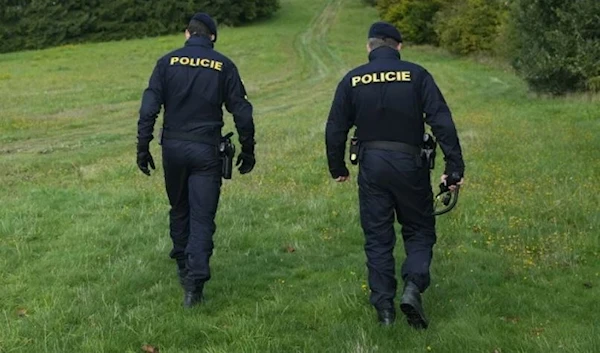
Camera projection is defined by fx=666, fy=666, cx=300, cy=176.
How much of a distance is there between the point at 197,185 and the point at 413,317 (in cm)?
213

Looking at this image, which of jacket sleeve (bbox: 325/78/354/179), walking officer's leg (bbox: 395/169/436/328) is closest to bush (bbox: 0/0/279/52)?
jacket sleeve (bbox: 325/78/354/179)

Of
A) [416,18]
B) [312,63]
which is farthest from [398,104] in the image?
[416,18]

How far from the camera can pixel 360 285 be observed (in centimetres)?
593

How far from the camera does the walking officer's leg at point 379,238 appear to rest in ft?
16.9

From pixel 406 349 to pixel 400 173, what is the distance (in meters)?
1.30

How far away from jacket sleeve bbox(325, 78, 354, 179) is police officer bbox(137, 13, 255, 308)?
0.82m

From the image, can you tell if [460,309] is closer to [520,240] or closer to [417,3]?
[520,240]

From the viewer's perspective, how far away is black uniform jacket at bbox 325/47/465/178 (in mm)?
5074

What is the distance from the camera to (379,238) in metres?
5.23

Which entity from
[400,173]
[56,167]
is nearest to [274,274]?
[400,173]

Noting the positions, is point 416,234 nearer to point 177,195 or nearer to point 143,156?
point 177,195

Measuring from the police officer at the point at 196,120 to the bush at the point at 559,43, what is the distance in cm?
1854

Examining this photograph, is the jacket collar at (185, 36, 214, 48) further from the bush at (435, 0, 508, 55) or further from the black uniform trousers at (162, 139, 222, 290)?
the bush at (435, 0, 508, 55)

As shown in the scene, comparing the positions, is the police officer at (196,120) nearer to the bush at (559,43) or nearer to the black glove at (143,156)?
the black glove at (143,156)
